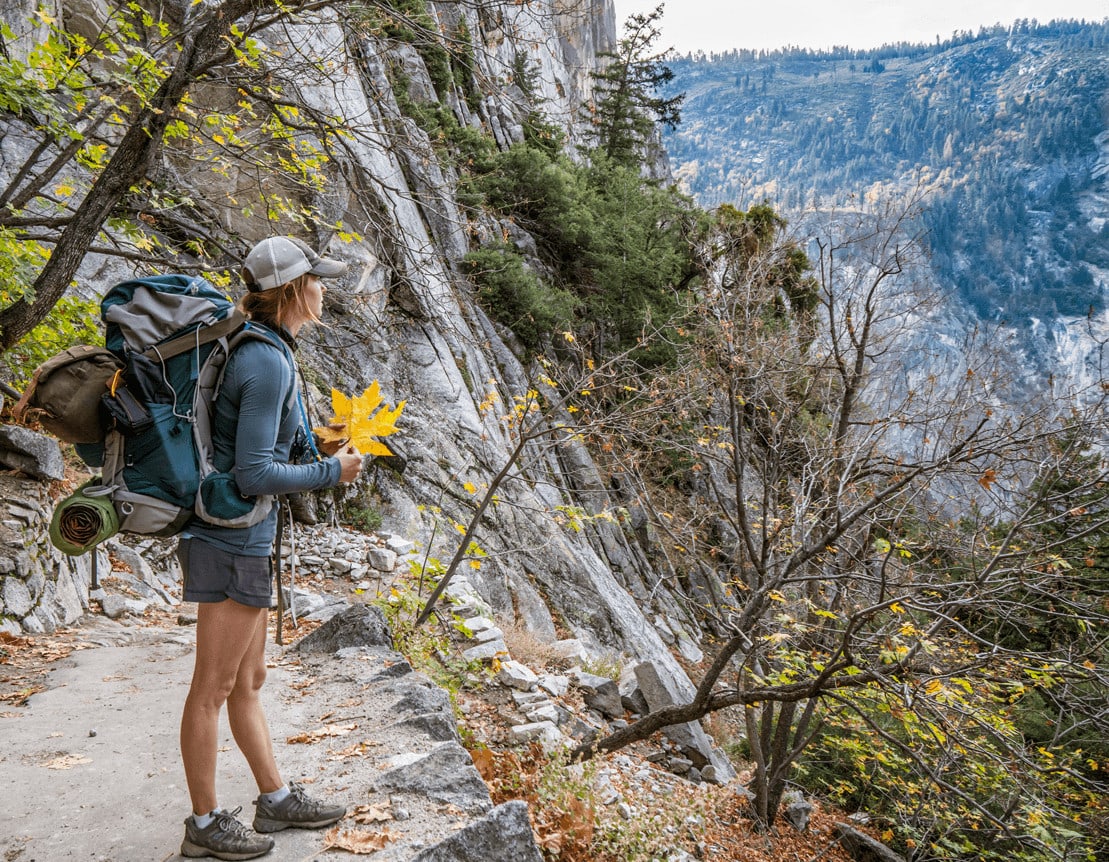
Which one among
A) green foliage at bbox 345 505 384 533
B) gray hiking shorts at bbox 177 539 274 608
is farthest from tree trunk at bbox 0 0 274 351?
A: green foliage at bbox 345 505 384 533

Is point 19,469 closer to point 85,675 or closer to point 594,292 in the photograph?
point 85,675

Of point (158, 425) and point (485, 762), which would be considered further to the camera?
point (485, 762)

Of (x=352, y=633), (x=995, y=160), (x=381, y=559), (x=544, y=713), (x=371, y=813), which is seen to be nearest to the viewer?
(x=371, y=813)

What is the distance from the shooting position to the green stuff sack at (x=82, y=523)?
189 centimetres

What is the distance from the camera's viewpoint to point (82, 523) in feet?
6.22

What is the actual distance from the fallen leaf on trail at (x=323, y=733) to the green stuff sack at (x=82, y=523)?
216 centimetres

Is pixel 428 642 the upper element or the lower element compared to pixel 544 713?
upper

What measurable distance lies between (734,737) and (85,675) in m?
10.2

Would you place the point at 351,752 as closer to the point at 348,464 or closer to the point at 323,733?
the point at 323,733

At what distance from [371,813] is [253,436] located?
1.67 meters

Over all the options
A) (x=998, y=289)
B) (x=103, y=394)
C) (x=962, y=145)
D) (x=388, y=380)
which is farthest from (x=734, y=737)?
(x=962, y=145)

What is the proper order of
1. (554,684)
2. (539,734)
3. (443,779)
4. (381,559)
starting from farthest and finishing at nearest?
1. (381,559)
2. (554,684)
3. (539,734)
4. (443,779)

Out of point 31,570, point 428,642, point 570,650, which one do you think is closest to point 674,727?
point 570,650

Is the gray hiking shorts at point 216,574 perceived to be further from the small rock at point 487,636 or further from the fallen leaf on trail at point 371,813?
the small rock at point 487,636
